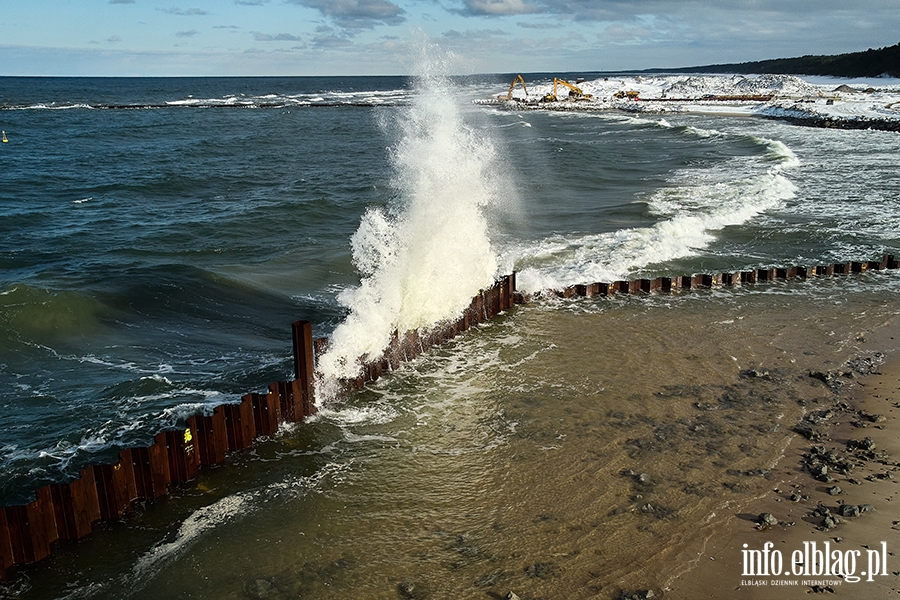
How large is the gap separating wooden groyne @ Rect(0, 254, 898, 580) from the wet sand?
5.48m

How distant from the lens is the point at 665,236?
2094cm

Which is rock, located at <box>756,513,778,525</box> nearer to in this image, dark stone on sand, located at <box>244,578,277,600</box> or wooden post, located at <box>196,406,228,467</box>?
dark stone on sand, located at <box>244,578,277,600</box>

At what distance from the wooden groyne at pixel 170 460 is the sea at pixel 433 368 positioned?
0.19 metres

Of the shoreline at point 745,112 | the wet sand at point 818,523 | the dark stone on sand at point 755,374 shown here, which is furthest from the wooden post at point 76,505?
the shoreline at point 745,112

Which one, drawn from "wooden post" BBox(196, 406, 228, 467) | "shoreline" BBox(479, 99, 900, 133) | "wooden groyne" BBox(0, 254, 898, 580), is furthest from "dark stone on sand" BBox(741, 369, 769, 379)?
"shoreline" BBox(479, 99, 900, 133)

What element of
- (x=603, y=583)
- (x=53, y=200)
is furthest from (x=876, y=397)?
(x=53, y=200)

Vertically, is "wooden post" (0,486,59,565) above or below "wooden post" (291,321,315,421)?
below

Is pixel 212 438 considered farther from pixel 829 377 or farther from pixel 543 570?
pixel 829 377

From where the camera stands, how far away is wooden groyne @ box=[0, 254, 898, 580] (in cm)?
731

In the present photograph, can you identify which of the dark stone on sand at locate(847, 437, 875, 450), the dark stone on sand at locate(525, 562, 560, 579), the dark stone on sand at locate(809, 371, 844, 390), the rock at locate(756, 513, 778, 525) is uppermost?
the dark stone on sand at locate(809, 371, 844, 390)

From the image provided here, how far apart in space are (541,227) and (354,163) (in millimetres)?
20551

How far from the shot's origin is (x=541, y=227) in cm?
2359

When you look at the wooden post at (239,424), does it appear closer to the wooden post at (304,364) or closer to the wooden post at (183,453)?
the wooden post at (183,453)

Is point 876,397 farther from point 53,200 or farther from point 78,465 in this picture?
point 53,200
